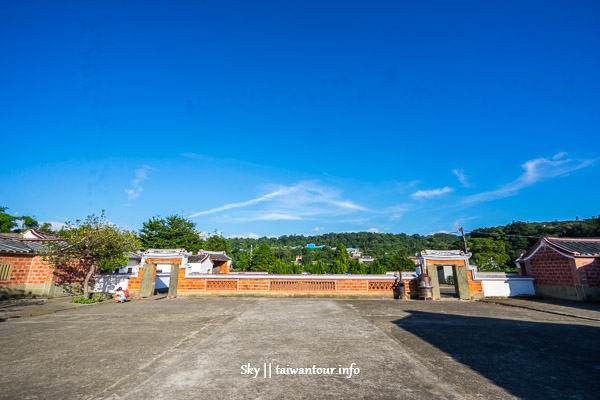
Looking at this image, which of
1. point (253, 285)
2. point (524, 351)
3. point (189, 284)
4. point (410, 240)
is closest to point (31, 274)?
point (189, 284)

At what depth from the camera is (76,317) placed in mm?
7938

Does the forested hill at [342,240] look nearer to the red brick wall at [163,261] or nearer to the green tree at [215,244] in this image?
the green tree at [215,244]

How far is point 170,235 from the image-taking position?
1496 inches

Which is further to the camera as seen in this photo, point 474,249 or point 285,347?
point 474,249

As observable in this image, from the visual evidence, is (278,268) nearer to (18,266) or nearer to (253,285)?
(253,285)

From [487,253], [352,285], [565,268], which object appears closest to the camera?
[565,268]

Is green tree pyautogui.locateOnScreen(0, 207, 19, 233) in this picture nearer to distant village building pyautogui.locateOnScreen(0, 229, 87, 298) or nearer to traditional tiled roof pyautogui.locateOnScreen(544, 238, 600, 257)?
distant village building pyautogui.locateOnScreen(0, 229, 87, 298)

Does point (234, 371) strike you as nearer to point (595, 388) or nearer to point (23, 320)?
point (595, 388)

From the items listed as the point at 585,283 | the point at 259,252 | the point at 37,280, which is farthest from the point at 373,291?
the point at 259,252

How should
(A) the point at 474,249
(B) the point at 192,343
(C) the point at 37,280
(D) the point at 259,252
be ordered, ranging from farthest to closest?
1. (D) the point at 259,252
2. (A) the point at 474,249
3. (C) the point at 37,280
4. (B) the point at 192,343

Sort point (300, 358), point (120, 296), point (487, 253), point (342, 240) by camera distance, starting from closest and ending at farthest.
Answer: point (300, 358) → point (120, 296) → point (487, 253) → point (342, 240)

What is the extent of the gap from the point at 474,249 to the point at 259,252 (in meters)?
30.4

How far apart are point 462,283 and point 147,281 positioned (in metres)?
15.4

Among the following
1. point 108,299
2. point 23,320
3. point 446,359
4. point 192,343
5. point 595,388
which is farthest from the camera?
point 108,299
